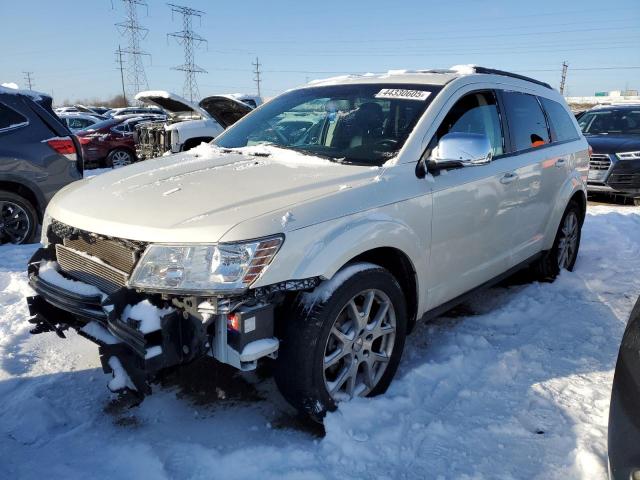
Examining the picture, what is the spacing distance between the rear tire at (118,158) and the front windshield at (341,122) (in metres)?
12.2

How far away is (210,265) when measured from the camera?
2.17 m

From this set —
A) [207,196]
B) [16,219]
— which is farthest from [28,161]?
[207,196]

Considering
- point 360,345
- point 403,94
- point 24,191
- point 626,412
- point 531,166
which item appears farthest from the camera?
point 24,191

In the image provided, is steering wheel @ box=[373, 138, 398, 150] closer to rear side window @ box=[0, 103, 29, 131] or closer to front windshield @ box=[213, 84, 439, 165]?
front windshield @ box=[213, 84, 439, 165]

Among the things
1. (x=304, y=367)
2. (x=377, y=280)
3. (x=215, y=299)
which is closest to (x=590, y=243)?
(x=377, y=280)

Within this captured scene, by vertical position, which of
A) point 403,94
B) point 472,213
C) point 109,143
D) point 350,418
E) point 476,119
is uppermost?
point 403,94

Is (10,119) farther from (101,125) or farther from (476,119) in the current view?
(101,125)

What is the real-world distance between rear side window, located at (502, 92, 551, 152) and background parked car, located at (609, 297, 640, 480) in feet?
7.79

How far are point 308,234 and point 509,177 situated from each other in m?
2.02

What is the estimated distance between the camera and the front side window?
328 centimetres

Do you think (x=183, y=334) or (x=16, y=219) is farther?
(x=16, y=219)

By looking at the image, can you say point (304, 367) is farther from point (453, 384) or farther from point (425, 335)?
point (425, 335)

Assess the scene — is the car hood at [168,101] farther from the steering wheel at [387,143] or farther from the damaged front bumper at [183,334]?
the damaged front bumper at [183,334]

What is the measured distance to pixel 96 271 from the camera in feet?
8.38
